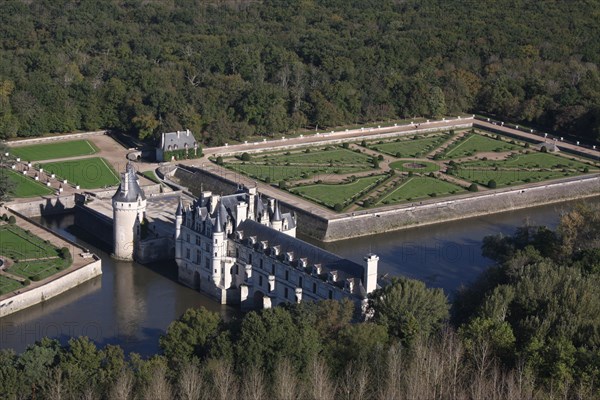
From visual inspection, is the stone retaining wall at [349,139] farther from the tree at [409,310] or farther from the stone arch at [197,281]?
the tree at [409,310]

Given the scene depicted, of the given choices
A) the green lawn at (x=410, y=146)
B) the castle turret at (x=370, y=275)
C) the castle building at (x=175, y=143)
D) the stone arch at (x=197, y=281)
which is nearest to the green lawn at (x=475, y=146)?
the green lawn at (x=410, y=146)

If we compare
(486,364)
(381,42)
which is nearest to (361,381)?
(486,364)

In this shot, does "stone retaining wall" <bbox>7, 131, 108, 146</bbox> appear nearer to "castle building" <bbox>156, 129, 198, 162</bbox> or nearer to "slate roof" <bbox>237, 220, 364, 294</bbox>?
"castle building" <bbox>156, 129, 198, 162</bbox>

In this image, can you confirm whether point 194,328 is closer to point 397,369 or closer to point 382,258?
point 397,369

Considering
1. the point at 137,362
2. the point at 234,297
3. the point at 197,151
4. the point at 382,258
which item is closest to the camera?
the point at 137,362

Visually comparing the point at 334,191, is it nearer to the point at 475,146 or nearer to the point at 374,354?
the point at 475,146
